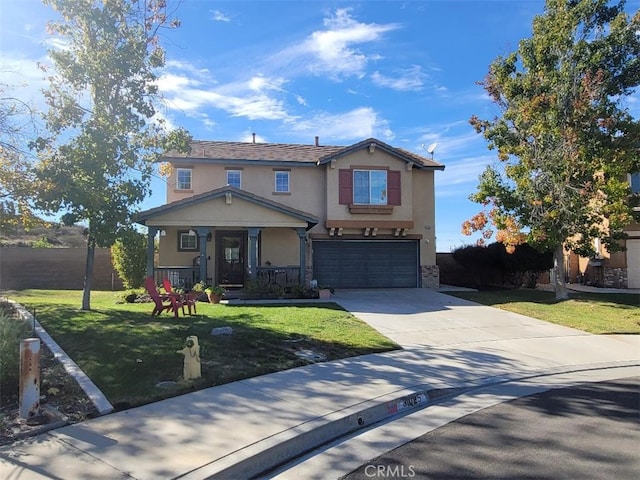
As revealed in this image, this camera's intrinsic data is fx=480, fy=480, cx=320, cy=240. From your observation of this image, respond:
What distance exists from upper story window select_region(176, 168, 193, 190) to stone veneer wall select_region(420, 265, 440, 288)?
36.8 ft

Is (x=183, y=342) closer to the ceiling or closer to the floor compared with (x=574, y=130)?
closer to the floor

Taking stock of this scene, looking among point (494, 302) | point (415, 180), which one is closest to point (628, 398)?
point (494, 302)

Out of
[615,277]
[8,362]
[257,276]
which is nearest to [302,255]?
[257,276]

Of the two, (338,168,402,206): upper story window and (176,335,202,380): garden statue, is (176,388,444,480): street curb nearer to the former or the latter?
(176,335,202,380): garden statue

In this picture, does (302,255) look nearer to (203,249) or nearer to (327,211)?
(203,249)

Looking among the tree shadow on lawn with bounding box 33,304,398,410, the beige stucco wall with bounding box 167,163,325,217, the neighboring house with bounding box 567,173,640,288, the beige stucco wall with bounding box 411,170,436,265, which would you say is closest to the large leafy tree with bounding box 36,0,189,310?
the tree shadow on lawn with bounding box 33,304,398,410

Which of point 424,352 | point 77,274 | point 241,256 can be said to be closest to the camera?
point 424,352

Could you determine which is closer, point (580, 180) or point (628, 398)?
point (628, 398)

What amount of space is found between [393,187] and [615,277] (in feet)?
37.0

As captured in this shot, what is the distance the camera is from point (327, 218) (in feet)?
69.9

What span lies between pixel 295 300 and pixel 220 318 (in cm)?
503

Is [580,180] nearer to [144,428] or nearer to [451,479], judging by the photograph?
[451,479]

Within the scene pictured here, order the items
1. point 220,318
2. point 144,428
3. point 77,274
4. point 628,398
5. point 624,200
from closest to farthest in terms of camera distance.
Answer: point 144,428 → point 628,398 → point 220,318 → point 624,200 → point 77,274

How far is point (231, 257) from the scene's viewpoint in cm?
2089
